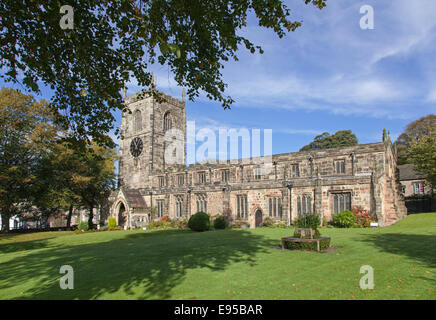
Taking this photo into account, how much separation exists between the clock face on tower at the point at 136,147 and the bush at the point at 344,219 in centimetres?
3465

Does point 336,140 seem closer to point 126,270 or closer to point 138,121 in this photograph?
point 138,121

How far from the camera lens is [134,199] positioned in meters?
42.5

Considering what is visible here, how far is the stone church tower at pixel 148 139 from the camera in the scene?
48844 mm

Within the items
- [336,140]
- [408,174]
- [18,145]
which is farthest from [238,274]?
[336,140]

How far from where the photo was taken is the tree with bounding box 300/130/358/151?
5868 cm

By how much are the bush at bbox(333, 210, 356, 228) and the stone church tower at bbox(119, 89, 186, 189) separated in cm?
3008

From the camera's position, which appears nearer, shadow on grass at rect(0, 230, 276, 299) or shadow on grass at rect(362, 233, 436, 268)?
shadow on grass at rect(0, 230, 276, 299)

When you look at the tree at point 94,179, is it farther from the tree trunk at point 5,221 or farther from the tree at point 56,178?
the tree trunk at point 5,221

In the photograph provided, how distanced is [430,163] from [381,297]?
30.6 m

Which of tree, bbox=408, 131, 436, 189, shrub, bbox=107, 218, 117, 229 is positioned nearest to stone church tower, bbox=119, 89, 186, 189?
shrub, bbox=107, 218, 117, 229

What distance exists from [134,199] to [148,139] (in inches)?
438

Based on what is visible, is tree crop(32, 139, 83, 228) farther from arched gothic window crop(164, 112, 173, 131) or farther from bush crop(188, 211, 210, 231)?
arched gothic window crop(164, 112, 173, 131)
